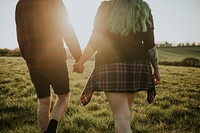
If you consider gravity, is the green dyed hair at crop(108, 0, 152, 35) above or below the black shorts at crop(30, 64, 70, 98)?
above

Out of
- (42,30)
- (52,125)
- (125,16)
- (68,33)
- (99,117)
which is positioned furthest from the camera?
(99,117)

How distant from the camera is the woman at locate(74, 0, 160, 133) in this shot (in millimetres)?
2844

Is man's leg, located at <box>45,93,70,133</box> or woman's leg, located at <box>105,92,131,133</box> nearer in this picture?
woman's leg, located at <box>105,92,131,133</box>

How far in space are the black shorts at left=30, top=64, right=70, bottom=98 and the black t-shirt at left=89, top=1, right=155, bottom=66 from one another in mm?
711

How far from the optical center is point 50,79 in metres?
3.50

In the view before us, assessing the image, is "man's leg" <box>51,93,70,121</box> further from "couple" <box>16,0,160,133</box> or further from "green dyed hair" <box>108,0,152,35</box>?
"green dyed hair" <box>108,0,152,35</box>

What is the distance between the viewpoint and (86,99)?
3.10 meters

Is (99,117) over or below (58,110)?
below

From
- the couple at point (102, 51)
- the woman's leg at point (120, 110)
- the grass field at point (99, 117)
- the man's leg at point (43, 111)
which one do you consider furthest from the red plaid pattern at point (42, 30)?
the grass field at point (99, 117)

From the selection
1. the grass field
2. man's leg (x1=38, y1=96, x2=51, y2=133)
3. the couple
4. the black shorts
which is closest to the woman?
the couple

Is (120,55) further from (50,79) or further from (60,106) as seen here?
(60,106)

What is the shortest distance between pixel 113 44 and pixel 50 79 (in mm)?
1085

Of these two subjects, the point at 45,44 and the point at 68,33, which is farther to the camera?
the point at 68,33

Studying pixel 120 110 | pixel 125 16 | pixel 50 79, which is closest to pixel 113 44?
pixel 125 16
